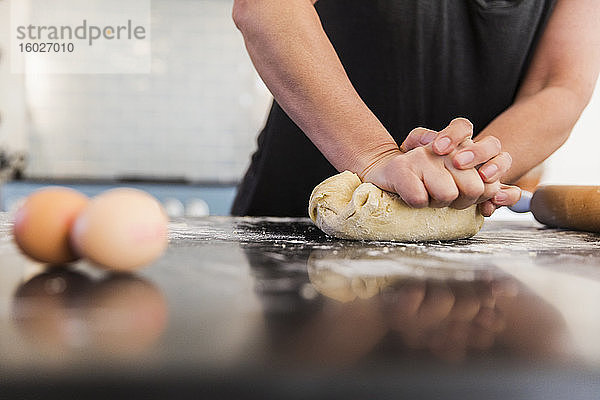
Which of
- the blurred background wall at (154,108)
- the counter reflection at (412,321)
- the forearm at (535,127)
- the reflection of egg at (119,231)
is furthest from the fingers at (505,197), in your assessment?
the blurred background wall at (154,108)

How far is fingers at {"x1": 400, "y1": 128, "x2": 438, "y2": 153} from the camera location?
2.48 feet

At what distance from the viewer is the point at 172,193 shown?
107 inches

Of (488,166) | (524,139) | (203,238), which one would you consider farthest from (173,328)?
(524,139)

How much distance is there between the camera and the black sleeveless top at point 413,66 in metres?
1.22

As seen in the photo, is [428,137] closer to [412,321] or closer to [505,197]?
[505,197]

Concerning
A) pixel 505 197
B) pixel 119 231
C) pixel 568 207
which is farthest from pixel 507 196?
pixel 119 231

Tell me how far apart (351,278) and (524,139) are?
26.8 inches

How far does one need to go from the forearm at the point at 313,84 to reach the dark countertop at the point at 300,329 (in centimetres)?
33

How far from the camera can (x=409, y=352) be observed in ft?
0.86

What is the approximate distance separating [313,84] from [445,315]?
1.87 feet

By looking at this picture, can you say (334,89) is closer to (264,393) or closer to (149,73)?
(264,393)

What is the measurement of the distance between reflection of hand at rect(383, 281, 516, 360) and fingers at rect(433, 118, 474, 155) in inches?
10.8

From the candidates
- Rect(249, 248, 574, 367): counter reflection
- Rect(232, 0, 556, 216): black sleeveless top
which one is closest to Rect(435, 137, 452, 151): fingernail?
Rect(249, 248, 574, 367): counter reflection

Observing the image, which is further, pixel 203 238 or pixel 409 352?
pixel 203 238
